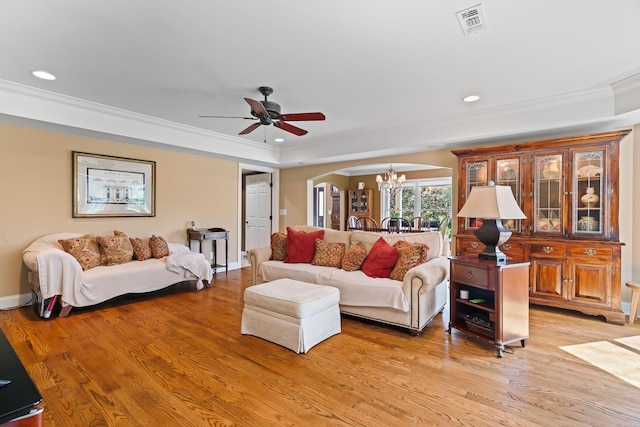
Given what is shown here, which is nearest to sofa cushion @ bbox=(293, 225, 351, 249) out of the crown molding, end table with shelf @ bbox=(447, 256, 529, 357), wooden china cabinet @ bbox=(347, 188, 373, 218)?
end table with shelf @ bbox=(447, 256, 529, 357)

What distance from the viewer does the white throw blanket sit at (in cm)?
436

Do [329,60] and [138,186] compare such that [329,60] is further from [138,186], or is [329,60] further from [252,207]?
[252,207]

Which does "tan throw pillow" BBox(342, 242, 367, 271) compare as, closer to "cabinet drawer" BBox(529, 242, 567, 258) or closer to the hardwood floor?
the hardwood floor

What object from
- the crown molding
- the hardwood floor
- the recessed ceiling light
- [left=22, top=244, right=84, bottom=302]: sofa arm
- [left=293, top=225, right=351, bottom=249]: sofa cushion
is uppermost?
the recessed ceiling light

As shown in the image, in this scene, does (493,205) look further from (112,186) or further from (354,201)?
(354,201)

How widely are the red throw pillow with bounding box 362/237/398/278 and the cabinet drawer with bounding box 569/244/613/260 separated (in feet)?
6.54

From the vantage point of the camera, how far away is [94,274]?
367 centimetres

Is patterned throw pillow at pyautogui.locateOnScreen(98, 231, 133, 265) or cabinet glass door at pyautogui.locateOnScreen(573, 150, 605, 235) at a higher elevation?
cabinet glass door at pyautogui.locateOnScreen(573, 150, 605, 235)

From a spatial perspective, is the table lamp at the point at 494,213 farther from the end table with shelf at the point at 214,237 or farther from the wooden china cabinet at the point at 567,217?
the end table with shelf at the point at 214,237

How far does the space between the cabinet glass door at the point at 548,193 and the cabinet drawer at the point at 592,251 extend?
10.5 inches

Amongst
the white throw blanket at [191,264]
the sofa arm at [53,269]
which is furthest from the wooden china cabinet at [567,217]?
the sofa arm at [53,269]

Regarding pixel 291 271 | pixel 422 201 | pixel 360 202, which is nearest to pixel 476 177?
pixel 291 271

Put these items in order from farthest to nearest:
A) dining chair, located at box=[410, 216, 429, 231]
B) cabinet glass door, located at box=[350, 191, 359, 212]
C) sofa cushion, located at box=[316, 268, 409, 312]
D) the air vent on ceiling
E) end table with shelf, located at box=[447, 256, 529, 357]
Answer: cabinet glass door, located at box=[350, 191, 359, 212], dining chair, located at box=[410, 216, 429, 231], sofa cushion, located at box=[316, 268, 409, 312], end table with shelf, located at box=[447, 256, 529, 357], the air vent on ceiling

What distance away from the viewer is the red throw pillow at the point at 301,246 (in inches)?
165
